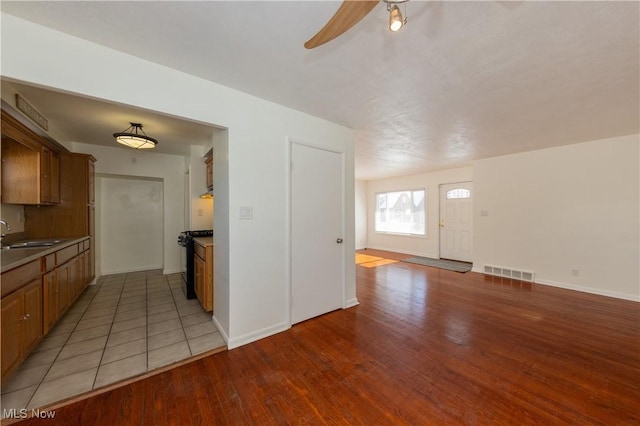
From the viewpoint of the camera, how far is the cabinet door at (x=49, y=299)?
7.48 feet

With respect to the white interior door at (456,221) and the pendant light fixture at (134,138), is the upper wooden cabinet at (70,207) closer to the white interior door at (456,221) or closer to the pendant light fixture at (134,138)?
the pendant light fixture at (134,138)

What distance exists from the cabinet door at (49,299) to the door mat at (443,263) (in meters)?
6.16

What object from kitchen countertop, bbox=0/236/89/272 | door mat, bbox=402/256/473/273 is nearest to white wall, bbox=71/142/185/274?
kitchen countertop, bbox=0/236/89/272

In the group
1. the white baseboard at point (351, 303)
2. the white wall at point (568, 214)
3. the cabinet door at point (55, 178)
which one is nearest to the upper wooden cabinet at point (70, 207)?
the cabinet door at point (55, 178)

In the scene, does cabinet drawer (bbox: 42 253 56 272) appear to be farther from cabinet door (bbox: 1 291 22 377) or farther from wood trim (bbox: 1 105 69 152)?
wood trim (bbox: 1 105 69 152)

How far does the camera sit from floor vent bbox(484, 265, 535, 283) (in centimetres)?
452

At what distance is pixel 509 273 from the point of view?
475 cm

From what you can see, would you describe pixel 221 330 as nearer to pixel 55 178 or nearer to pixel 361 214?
pixel 55 178

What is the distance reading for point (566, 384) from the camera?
6.08 feet

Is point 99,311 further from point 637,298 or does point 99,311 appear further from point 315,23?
point 637,298

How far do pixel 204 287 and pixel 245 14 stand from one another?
2.72 meters

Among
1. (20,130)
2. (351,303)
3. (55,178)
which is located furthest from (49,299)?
(351,303)
